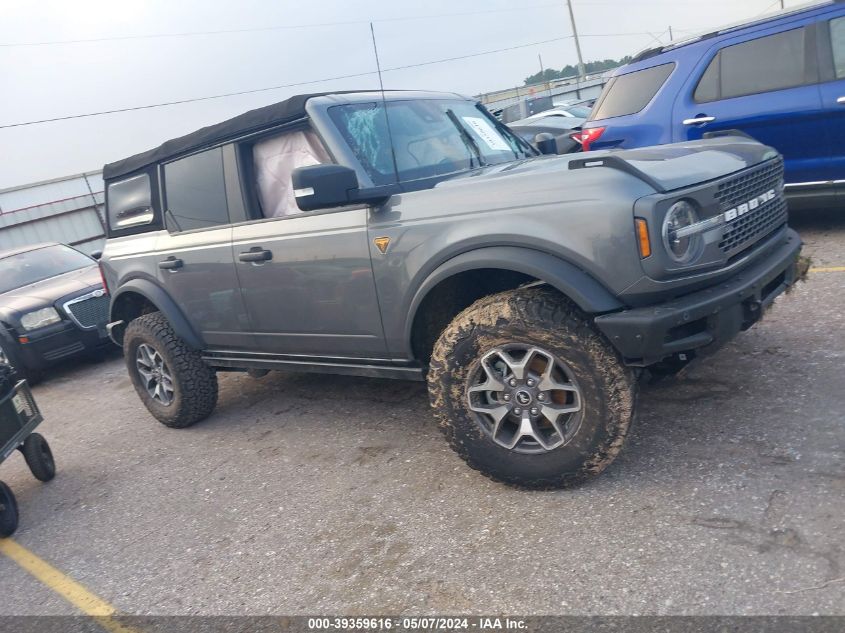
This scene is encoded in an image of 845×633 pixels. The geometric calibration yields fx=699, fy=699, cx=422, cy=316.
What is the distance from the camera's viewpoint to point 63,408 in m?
6.61

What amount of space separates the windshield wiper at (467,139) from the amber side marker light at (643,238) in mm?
1500

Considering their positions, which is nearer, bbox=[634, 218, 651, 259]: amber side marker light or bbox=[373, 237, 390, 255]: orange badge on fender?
bbox=[634, 218, 651, 259]: amber side marker light

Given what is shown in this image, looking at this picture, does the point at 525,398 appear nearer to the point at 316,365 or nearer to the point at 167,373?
the point at 316,365

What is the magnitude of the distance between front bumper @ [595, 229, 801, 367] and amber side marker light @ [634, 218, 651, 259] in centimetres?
23

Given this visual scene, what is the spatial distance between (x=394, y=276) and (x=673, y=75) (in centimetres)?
419

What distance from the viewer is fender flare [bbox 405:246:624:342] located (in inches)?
110

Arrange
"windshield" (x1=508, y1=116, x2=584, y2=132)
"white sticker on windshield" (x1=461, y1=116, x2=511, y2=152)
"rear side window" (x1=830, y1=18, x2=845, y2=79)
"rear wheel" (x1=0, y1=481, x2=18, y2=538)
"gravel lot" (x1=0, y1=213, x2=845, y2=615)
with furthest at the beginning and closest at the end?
"windshield" (x1=508, y1=116, x2=584, y2=132) < "rear side window" (x1=830, y1=18, x2=845, y2=79) < "white sticker on windshield" (x1=461, y1=116, x2=511, y2=152) < "rear wheel" (x1=0, y1=481, x2=18, y2=538) < "gravel lot" (x1=0, y1=213, x2=845, y2=615)

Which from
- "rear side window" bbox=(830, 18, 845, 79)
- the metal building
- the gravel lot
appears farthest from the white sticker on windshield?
the metal building

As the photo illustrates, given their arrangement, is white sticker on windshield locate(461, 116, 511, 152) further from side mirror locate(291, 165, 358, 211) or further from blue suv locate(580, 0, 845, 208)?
blue suv locate(580, 0, 845, 208)

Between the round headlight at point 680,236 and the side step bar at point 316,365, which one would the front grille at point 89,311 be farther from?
the round headlight at point 680,236

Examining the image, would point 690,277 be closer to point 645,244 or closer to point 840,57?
point 645,244

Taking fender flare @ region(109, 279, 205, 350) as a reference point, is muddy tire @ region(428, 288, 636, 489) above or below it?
below

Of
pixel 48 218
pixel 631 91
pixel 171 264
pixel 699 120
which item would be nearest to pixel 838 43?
pixel 699 120

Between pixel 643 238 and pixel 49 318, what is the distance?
6.96 meters
